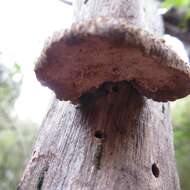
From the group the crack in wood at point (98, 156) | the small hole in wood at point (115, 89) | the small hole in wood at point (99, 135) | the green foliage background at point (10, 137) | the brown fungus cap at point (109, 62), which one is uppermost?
the brown fungus cap at point (109, 62)

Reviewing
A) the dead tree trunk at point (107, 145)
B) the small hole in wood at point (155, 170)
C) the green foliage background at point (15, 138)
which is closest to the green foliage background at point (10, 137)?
the green foliage background at point (15, 138)

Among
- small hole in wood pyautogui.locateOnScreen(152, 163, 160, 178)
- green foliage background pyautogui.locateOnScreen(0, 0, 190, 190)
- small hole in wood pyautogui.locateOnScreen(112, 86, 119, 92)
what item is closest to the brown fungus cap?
small hole in wood pyautogui.locateOnScreen(112, 86, 119, 92)

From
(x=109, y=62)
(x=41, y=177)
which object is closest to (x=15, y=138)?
(x=41, y=177)

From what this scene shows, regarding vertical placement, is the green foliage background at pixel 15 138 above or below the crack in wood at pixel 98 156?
below

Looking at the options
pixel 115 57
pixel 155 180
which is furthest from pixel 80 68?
pixel 155 180

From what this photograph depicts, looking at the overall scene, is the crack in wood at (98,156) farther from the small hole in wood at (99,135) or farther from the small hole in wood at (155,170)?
the small hole in wood at (155,170)

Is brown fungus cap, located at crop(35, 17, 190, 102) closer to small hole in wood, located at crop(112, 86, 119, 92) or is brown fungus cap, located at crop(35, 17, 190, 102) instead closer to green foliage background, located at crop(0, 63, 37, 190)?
small hole in wood, located at crop(112, 86, 119, 92)
